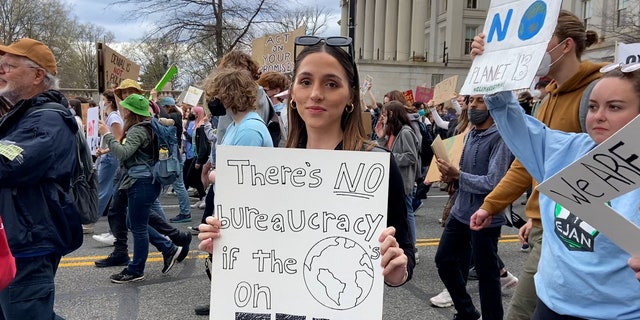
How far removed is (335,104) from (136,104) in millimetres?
3912

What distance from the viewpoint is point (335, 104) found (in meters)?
1.87

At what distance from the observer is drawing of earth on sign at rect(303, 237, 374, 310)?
1.63m

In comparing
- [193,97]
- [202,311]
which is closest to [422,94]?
[193,97]

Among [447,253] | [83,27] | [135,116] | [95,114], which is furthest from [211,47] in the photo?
[83,27]

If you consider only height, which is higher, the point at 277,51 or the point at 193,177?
the point at 277,51

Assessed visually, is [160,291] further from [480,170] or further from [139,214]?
[480,170]

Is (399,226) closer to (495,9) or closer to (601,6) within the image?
(495,9)

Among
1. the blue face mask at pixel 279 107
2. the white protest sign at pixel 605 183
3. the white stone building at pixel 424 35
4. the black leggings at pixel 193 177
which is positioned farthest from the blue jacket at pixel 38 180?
the white stone building at pixel 424 35

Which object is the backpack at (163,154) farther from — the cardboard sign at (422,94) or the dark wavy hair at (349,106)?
the cardboard sign at (422,94)

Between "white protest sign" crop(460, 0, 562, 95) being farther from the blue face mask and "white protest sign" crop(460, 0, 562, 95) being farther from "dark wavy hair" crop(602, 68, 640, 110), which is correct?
the blue face mask

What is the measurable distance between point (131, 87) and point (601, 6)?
23483 millimetres

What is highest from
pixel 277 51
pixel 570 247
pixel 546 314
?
pixel 277 51

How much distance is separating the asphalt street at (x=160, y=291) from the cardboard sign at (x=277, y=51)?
133 inches

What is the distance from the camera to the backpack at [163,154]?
5156 millimetres
